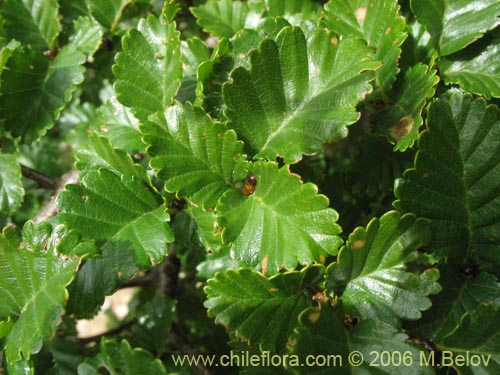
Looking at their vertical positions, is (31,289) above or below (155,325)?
above

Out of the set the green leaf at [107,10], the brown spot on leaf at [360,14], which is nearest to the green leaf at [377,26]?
the brown spot on leaf at [360,14]

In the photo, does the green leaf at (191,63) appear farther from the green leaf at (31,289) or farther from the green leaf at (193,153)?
the green leaf at (31,289)

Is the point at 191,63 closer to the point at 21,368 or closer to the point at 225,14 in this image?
the point at 225,14

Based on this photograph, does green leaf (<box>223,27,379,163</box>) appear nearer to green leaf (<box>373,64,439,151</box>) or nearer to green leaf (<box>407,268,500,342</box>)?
green leaf (<box>373,64,439,151</box>)

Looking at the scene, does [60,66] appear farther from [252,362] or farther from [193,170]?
[252,362]

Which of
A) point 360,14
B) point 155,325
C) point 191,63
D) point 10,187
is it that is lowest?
point 155,325

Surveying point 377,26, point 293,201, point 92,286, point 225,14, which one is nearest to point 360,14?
point 377,26
